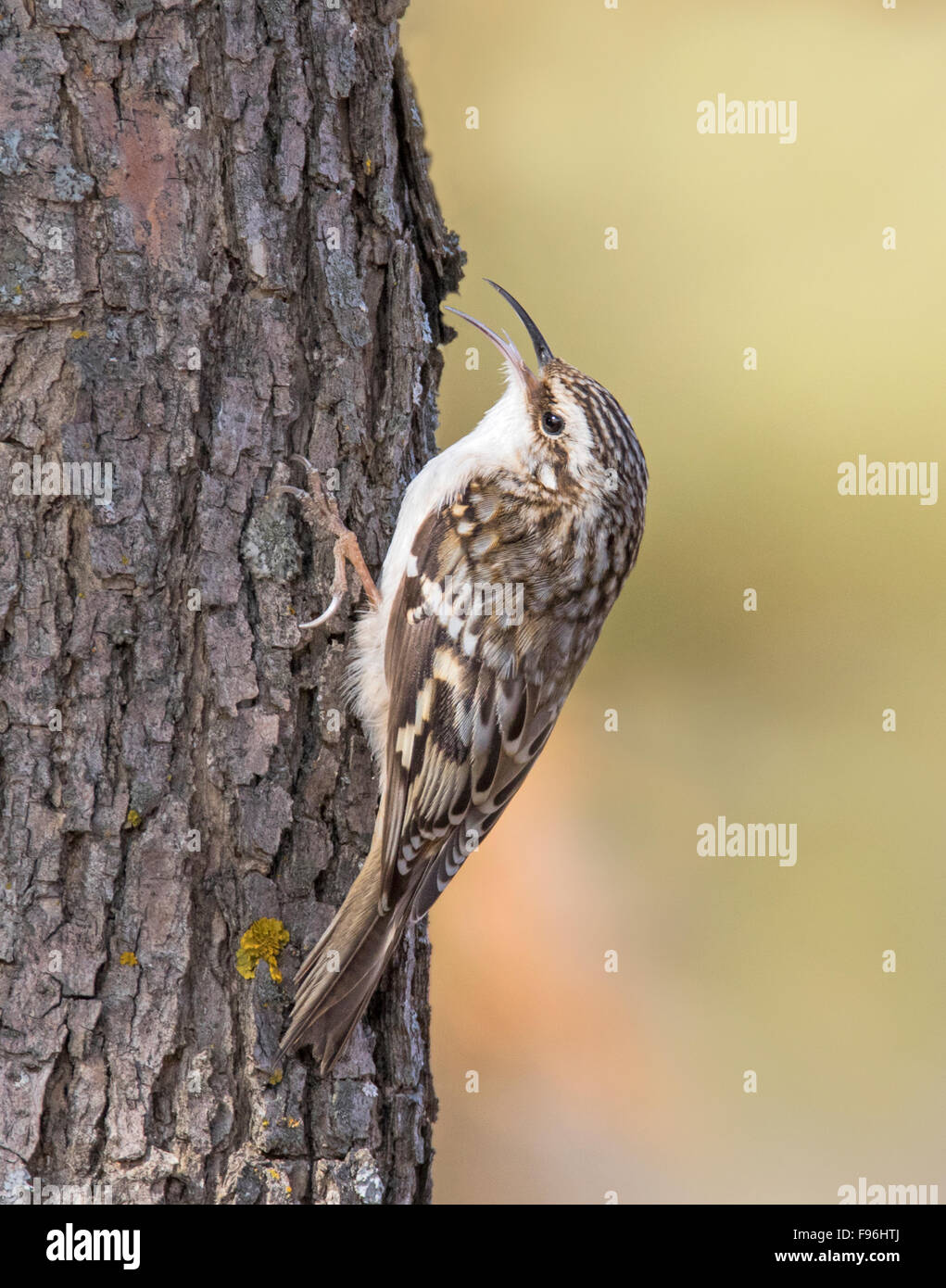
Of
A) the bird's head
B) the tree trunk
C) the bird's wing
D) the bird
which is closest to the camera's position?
the tree trunk

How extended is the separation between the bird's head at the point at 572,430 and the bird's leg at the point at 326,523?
581mm

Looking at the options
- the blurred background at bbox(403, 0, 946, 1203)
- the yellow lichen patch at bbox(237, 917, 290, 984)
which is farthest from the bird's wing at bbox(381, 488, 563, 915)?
the blurred background at bbox(403, 0, 946, 1203)

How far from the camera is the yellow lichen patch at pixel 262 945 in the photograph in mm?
2209

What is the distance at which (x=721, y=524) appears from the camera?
5.59 metres

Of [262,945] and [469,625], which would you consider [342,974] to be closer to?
[262,945]

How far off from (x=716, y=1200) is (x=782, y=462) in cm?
306

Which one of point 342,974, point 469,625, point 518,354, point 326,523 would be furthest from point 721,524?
point 342,974

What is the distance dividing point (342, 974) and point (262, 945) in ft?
0.50

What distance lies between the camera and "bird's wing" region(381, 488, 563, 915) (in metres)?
2.51

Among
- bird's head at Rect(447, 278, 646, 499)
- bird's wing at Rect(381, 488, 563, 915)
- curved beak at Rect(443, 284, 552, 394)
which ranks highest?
curved beak at Rect(443, 284, 552, 394)

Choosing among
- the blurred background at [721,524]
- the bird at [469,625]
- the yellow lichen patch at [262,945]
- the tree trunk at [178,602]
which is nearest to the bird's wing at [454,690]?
the bird at [469,625]

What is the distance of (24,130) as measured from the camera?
81.4 inches

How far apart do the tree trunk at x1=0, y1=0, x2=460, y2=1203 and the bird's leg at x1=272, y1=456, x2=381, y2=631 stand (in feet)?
0.10

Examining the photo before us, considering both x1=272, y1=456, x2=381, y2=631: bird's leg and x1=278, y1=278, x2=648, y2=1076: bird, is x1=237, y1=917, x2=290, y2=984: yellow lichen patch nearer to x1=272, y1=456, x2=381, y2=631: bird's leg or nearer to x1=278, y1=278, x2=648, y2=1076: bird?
x1=278, y1=278, x2=648, y2=1076: bird
